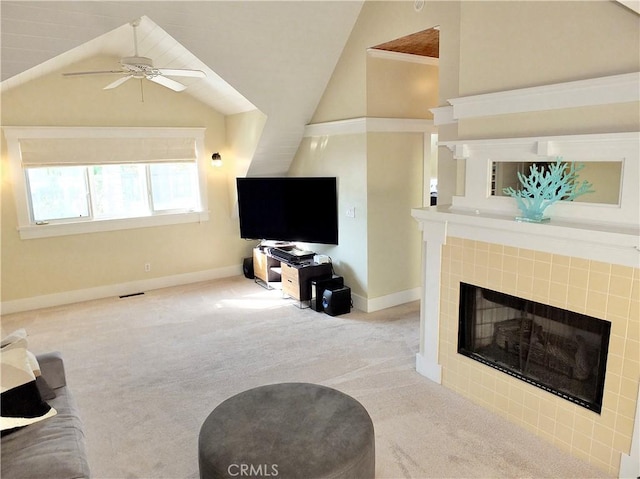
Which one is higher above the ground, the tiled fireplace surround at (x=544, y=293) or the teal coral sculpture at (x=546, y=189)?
the teal coral sculpture at (x=546, y=189)

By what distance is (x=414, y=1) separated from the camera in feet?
13.5

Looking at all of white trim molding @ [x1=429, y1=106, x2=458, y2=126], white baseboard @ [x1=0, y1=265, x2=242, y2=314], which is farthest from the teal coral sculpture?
white baseboard @ [x1=0, y1=265, x2=242, y2=314]

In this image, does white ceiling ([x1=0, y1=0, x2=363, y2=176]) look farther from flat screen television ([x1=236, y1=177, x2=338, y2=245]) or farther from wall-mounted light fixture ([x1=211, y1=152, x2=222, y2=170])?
wall-mounted light fixture ([x1=211, y1=152, x2=222, y2=170])

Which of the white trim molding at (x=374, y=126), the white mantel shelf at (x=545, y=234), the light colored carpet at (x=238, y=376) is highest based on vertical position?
the white trim molding at (x=374, y=126)

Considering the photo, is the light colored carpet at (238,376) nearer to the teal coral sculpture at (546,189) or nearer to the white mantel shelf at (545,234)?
the white mantel shelf at (545,234)

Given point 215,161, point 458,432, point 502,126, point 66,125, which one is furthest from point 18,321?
point 502,126

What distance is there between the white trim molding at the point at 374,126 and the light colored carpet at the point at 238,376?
83.5 inches

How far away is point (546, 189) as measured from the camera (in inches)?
107

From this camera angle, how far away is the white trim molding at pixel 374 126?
4859 mm

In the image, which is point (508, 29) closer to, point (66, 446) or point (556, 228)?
point (556, 228)

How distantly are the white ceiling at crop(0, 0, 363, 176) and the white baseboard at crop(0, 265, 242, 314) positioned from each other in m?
2.03

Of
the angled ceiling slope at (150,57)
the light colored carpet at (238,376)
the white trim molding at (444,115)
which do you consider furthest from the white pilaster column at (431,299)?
the angled ceiling slope at (150,57)

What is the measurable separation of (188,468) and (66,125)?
15.2ft

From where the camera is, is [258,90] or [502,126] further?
[258,90]
